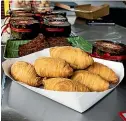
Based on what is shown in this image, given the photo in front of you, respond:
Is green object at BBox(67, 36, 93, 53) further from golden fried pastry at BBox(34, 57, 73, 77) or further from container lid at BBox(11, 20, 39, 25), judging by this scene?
golden fried pastry at BBox(34, 57, 73, 77)

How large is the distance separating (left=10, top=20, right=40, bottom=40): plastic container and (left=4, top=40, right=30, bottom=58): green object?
0.06 meters

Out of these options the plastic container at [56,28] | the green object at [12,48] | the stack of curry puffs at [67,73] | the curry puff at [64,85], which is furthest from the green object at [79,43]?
the curry puff at [64,85]

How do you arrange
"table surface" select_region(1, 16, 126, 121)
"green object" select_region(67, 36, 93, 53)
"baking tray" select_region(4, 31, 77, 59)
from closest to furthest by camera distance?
"table surface" select_region(1, 16, 126, 121) < "baking tray" select_region(4, 31, 77, 59) < "green object" select_region(67, 36, 93, 53)

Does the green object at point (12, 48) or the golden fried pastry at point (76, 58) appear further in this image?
the green object at point (12, 48)

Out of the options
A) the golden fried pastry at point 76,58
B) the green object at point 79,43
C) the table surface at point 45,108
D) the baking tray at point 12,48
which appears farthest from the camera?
the green object at point 79,43

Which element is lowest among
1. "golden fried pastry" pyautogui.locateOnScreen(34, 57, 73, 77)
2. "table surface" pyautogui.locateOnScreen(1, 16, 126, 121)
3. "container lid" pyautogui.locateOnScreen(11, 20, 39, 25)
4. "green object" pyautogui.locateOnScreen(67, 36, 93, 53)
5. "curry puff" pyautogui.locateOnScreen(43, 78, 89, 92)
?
"table surface" pyautogui.locateOnScreen(1, 16, 126, 121)

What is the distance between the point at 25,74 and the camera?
0.75 meters

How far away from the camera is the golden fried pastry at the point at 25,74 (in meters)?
0.74

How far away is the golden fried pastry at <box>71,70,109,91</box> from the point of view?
0.72 metres

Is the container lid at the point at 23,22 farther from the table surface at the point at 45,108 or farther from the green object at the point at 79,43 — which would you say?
the table surface at the point at 45,108

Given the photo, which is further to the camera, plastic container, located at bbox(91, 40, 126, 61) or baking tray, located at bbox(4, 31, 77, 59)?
baking tray, located at bbox(4, 31, 77, 59)

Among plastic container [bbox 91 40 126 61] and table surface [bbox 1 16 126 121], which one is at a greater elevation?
plastic container [bbox 91 40 126 61]

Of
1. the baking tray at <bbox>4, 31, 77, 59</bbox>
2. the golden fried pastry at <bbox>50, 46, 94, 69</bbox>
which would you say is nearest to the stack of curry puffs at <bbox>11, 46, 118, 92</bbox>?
the golden fried pastry at <bbox>50, 46, 94, 69</bbox>

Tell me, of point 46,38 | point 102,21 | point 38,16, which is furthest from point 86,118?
point 102,21
